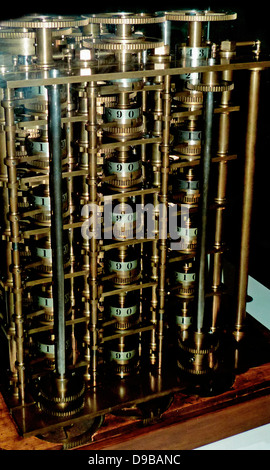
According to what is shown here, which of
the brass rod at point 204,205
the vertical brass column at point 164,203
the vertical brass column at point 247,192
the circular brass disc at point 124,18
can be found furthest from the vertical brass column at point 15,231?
the vertical brass column at point 247,192

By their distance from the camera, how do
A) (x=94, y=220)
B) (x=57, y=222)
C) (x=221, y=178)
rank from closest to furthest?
(x=57, y=222), (x=94, y=220), (x=221, y=178)

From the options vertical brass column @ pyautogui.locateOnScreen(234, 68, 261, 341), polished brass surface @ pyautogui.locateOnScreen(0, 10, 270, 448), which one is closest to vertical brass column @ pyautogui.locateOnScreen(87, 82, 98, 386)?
polished brass surface @ pyautogui.locateOnScreen(0, 10, 270, 448)

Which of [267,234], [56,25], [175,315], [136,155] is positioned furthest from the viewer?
[267,234]

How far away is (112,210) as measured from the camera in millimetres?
2123

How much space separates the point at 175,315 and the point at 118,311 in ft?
0.92

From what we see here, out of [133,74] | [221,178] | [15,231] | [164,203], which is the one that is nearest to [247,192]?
[221,178]

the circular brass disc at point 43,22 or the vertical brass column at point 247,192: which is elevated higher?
the circular brass disc at point 43,22

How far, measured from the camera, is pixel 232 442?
2305mm

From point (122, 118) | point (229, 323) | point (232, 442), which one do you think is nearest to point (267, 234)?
point (229, 323)

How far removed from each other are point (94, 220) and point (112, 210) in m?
0.10

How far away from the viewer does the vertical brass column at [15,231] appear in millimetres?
1830

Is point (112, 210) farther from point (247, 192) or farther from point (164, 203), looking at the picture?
point (247, 192)

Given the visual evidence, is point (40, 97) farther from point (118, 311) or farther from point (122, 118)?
point (118, 311)

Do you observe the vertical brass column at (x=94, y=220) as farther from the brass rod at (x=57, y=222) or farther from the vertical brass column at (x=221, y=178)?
the vertical brass column at (x=221, y=178)
